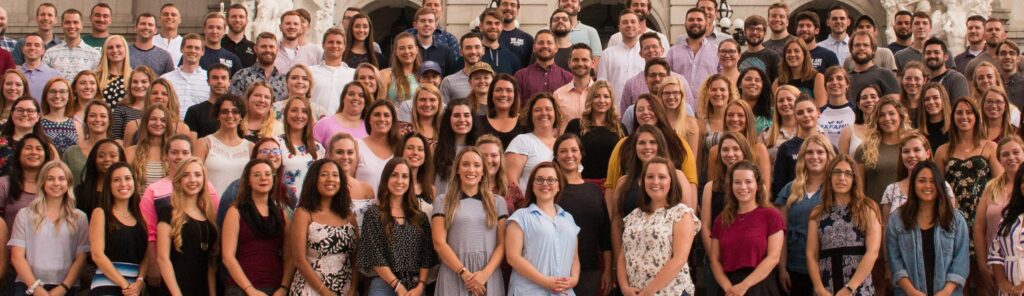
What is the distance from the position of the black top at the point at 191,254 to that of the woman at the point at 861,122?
5.08 metres

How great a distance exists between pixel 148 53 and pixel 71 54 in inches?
30.0

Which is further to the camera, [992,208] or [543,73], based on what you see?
[543,73]

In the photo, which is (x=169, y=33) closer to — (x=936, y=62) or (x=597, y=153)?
(x=597, y=153)

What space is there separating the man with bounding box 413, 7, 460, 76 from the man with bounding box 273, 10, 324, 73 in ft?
3.66

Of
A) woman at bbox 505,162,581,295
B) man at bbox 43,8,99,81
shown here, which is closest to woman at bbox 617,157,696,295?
woman at bbox 505,162,581,295

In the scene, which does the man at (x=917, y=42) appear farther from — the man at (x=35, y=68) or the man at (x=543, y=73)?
the man at (x=35, y=68)

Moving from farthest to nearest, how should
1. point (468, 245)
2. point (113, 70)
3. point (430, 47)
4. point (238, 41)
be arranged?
point (238, 41) < point (430, 47) < point (113, 70) < point (468, 245)

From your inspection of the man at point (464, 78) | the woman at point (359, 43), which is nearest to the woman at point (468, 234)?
the man at point (464, 78)

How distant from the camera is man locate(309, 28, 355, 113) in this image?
1323cm

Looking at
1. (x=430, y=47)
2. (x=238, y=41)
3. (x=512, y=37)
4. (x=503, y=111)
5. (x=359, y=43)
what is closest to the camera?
(x=503, y=111)

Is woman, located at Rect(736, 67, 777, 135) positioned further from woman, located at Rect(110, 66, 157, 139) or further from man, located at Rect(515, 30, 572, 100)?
woman, located at Rect(110, 66, 157, 139)

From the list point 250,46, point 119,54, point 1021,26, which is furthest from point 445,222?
point 1021,26

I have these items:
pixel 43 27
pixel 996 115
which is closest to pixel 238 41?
pixel 43 27

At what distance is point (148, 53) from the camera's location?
14.5 m
